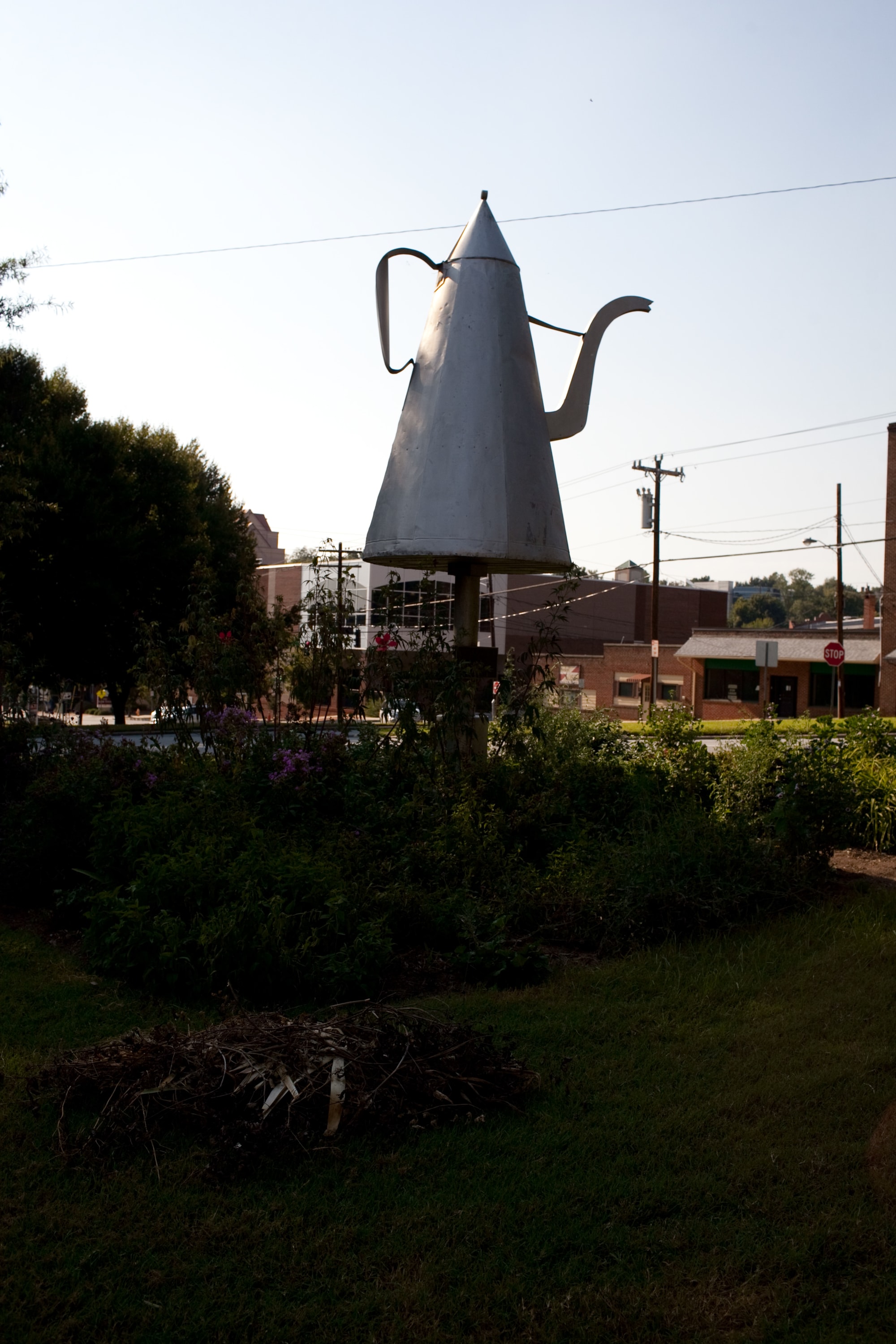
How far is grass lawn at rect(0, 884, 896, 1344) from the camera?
2.54 metres

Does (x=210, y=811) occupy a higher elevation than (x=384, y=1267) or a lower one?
higher

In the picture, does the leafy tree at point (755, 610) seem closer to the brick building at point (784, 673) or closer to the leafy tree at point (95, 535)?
the brick building at point (784, 673)

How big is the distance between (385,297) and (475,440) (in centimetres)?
157

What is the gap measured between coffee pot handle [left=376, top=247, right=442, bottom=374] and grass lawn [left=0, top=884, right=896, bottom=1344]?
5870mm

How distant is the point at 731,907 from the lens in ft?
18.8

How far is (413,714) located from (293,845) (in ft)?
5.60

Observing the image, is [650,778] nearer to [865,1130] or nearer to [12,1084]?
[865,1130]

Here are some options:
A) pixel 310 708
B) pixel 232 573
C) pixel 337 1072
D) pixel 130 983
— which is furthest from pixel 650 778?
pixel 232 573

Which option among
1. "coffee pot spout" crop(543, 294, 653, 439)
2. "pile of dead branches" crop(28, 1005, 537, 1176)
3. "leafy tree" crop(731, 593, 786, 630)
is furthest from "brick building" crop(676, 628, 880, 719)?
"leafy tree" crop(731, 593, 786, 630)

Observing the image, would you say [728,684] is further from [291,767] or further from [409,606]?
[291,767]

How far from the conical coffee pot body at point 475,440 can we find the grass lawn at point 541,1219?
4.47 m

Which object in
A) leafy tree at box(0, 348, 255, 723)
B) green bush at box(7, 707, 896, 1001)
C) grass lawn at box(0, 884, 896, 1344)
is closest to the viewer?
grass lawn at box(0, 884, 896, 1344)

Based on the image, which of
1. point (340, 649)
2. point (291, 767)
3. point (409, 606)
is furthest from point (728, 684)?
point (291, 767)

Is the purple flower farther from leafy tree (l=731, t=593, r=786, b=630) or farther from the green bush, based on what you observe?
leafy tree (l=731, t=593, r=786, b=630)
